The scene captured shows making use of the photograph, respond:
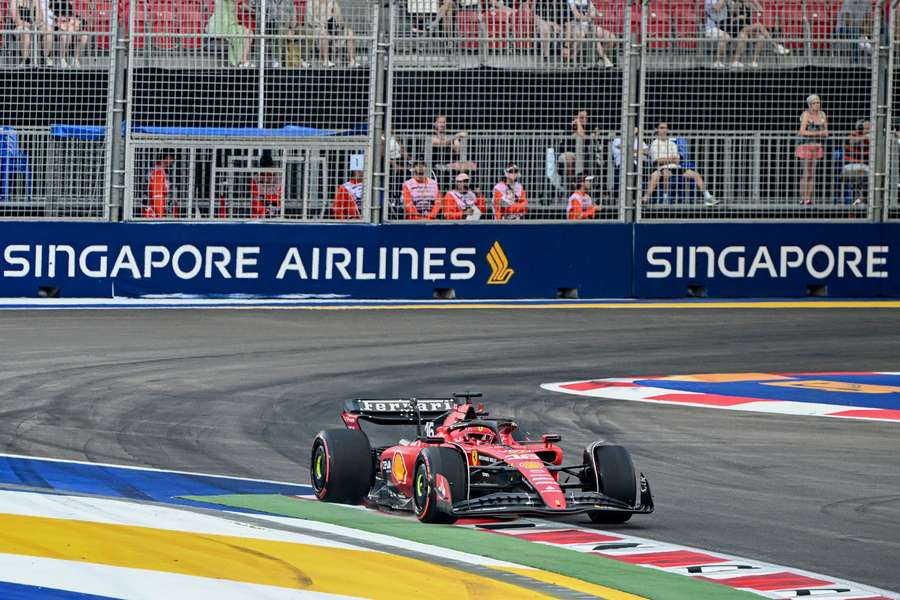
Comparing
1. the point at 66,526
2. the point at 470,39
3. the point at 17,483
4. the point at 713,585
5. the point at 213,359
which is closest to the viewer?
the point at 713,585

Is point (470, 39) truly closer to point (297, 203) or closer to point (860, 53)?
point (297, 203)

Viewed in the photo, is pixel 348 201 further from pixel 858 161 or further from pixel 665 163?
pixel 858 161

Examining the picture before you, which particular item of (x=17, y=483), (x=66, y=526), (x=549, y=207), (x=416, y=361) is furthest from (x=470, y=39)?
(x=66, y=526)

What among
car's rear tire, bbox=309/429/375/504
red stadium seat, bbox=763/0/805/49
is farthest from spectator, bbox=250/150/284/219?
car's rear tire, bbox=309/429/375/504

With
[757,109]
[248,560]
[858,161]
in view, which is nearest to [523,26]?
[757,109]

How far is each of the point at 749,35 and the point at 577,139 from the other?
2405 millimetres

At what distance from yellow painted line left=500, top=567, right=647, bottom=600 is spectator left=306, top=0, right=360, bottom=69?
12.7 meters

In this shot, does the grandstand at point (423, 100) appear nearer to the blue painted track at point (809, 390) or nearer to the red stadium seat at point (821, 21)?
the red stadium seat at point (821, 21)

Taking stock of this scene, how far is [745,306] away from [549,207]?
8.49 ft

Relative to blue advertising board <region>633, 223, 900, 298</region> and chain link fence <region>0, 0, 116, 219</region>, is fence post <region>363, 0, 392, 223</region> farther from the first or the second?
blue advertising board <region>633, 223, 900, 298</region>

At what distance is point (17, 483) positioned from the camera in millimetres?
8508

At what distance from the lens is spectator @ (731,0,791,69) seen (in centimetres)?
1870

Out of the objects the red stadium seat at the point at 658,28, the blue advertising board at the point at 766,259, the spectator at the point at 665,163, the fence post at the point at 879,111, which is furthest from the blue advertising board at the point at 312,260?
the fence post at the point at 879,111

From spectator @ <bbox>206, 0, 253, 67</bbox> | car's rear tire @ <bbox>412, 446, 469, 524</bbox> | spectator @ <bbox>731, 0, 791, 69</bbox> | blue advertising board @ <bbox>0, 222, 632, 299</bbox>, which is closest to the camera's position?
car's rear tire @ <bbox>412, 446, 469, 524</bbox>
